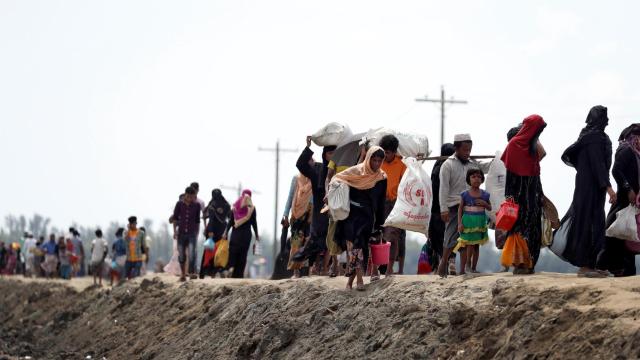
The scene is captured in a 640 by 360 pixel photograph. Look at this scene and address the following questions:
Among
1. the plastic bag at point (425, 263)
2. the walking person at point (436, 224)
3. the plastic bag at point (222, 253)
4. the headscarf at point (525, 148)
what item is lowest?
the plastic bag at point (222, 253)

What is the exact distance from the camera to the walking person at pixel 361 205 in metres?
12.2

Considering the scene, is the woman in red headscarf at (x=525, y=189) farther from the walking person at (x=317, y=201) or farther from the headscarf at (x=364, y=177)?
the walking person at (x=317, y=201)

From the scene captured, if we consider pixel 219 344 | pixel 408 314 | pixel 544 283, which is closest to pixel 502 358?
pixel 544 283

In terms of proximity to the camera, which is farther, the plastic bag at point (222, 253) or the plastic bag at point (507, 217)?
the plastic bag at point (222, 253)

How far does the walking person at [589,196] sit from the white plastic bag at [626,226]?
4.5 inches

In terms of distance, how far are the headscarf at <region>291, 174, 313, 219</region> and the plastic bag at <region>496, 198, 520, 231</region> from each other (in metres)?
5.60

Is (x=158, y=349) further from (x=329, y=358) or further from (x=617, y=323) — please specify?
(x=617, y=323)

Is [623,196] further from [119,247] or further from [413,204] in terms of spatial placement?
[119,247]

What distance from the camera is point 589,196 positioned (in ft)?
35.1

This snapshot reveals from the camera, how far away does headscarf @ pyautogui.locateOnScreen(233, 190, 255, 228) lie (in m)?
19.2

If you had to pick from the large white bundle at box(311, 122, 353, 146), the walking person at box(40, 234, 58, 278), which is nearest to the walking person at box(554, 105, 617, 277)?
the large white bundle at box(311, 122, 353, 146)

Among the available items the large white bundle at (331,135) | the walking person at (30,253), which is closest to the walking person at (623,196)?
the large white bundle at (331,135)

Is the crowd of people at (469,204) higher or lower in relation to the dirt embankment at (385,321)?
higher

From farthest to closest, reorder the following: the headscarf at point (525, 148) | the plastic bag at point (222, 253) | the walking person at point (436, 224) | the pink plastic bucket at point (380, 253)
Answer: the plastic bag at point (222, 253) → the walking person at point (436, 224) → the pink plastic bucket at point (380, 253) → the headscarf at point (525, 148)
